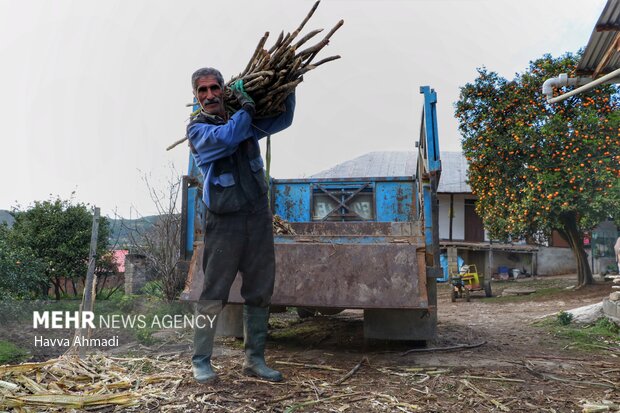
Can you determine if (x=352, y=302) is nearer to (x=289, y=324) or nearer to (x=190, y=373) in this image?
(x=190, y=373)

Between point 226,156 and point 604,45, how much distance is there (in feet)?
15.0

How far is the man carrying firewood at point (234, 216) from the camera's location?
3.23m

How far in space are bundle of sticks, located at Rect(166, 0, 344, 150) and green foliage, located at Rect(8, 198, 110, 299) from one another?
10.0 m

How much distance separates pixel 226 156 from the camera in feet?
10.7

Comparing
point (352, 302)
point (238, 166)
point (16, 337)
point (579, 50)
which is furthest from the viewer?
point (579, 50)

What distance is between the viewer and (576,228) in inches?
555

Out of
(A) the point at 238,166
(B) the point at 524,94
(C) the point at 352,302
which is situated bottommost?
(C) the point at 352,302

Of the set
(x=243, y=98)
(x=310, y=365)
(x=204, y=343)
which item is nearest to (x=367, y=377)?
(x=310, y=365)

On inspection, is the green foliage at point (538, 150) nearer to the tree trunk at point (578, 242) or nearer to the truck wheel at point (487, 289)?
the tree trunk at point (578, 242)

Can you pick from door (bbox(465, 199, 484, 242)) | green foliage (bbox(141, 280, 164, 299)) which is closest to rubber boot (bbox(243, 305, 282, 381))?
green foliage (bbox(141, 280, 164, 299))

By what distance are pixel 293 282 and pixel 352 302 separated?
0.50 meters

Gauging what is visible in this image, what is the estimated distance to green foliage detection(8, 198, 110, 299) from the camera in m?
11.7

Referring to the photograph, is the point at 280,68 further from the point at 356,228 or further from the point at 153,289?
the point at 153,289

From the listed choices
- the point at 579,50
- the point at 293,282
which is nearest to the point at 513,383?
the point at 293,282
